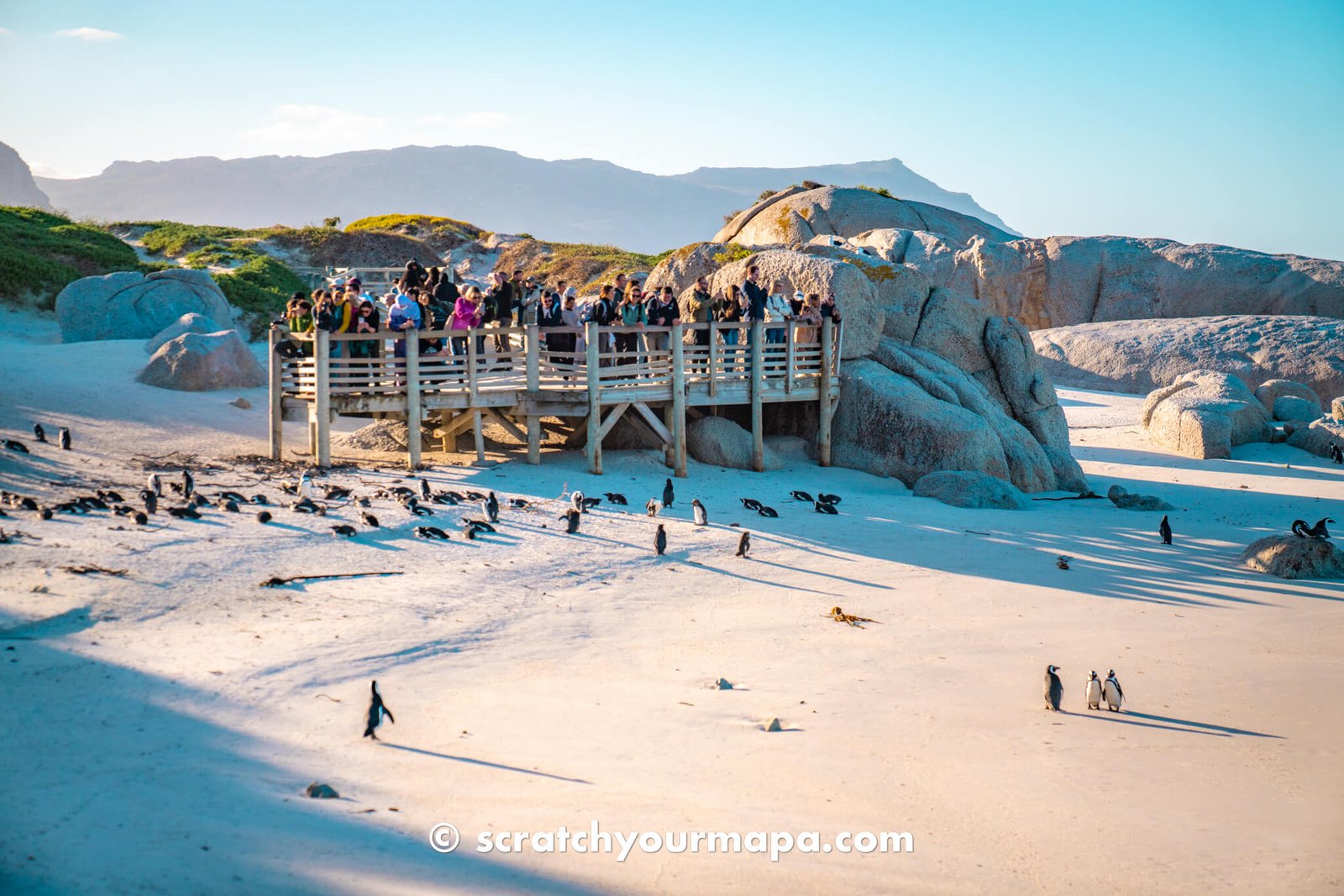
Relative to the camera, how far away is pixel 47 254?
35.3m

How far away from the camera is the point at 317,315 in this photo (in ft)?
57.1

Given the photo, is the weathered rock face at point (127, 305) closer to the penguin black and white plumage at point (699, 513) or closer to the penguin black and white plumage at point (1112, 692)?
the penguin black and white plumage at point (699, 513)

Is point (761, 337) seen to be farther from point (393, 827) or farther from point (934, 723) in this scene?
point (393, 827)

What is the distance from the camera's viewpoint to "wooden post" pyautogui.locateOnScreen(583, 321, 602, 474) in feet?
60.3

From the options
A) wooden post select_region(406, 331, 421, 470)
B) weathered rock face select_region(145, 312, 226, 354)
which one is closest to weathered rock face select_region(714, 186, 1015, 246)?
weathered rock face select_region(145, 312, 226, 354)

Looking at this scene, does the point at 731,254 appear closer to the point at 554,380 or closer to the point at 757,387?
the point at 757,387

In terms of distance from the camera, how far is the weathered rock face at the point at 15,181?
6535 inches

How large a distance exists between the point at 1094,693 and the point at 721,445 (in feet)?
34.6

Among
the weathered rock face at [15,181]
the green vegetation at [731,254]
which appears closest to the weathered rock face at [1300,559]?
the green vegetation at [731,254]

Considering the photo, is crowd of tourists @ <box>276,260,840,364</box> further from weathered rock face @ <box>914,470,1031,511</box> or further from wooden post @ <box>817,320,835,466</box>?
weathered rock face @ <box>914,470,1031,511</box>

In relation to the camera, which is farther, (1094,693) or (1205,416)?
(1205,416)

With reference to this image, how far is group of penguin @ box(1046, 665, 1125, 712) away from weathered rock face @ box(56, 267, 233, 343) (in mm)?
23304

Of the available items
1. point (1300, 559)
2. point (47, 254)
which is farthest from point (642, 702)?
point (47, 254)

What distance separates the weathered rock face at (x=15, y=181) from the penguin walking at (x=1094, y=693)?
178 metres
